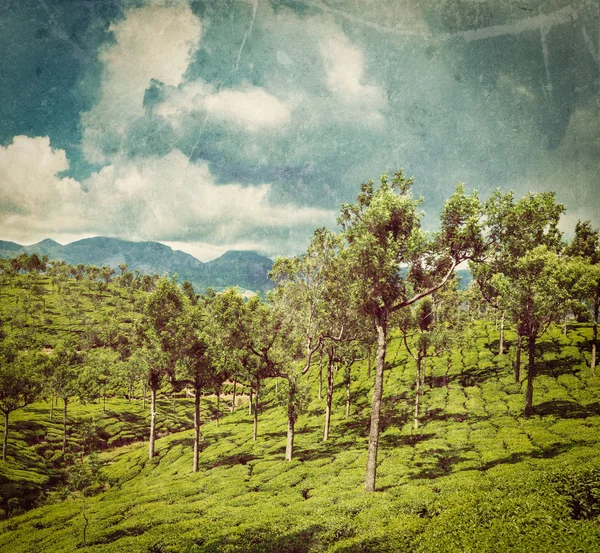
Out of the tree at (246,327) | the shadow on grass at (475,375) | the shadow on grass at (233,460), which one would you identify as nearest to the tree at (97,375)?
the shadow on grass at (233,460)

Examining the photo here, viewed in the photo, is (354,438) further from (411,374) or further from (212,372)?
(411,374)

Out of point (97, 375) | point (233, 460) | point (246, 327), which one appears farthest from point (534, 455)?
point (97, 375)

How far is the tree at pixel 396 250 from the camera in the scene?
22891mm

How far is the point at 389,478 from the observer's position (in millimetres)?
26094

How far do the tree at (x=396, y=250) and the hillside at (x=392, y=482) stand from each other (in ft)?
20.1

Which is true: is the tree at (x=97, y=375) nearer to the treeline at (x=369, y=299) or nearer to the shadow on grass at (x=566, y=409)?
the treeline at (x=369, y=299)

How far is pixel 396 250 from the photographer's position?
77.2 feet

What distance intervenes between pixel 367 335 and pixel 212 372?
20900 mm

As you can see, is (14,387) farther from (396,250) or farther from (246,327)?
(396,250)

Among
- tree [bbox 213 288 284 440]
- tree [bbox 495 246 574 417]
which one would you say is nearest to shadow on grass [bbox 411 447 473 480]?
tree [bbox 495 246 574 417]

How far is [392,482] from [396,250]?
18020 millimetres

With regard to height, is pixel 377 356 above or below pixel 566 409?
above

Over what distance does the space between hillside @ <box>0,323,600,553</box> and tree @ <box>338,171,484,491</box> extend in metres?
6.13

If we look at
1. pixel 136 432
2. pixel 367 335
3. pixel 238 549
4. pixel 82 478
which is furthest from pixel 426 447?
pixel 136 432
